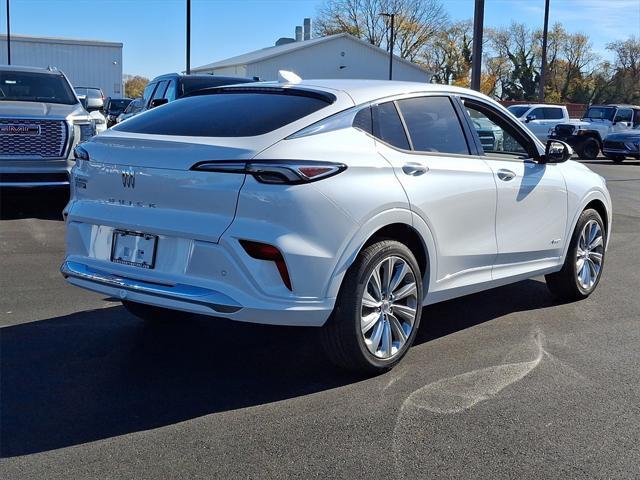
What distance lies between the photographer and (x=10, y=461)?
336 centimetres

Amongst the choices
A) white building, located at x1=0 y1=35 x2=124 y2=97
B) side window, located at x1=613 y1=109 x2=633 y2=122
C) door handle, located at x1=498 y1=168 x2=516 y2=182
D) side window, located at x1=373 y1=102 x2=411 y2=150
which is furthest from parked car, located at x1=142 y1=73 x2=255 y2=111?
white building, located at x1=0 y1=35 x2=124 y2=97

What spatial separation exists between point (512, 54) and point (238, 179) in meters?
78.6

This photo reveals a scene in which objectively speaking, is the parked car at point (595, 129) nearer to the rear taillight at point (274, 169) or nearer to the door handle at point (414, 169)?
the door handle at point (414, 169)

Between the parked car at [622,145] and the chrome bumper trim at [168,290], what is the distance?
23.6 metres

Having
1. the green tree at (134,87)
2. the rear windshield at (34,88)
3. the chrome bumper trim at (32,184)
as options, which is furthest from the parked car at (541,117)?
the green tree at (134,87)

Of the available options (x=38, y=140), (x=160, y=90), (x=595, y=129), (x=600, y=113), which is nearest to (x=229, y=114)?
(x=38, y=140)

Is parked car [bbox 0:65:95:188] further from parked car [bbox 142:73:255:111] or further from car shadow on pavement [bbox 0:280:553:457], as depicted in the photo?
car shadow on pavement [bbox 0:280:553:457]

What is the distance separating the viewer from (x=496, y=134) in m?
Answer: 5.90

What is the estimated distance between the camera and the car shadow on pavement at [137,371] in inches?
148

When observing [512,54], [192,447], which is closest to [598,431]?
[192,447]

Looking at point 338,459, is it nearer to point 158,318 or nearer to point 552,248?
point 158,318

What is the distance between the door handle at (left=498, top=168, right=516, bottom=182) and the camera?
5.33 m

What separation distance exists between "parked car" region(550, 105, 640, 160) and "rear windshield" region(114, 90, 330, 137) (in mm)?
23468

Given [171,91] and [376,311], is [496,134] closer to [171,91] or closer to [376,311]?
[376,311]
